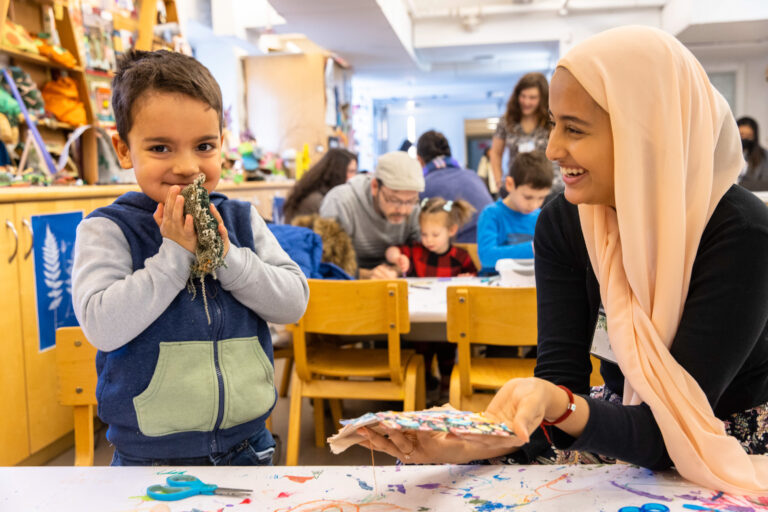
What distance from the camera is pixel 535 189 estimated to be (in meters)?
3.28

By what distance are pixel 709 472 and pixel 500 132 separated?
3869 mm

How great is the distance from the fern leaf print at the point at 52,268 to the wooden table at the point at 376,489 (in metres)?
2.11

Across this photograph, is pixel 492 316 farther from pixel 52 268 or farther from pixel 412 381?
pixel 52 268

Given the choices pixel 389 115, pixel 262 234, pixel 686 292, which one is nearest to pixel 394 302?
pixel 262 234

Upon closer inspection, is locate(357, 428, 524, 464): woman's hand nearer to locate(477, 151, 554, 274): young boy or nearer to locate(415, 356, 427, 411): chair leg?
locate(415, 356, 427, 411): chair leg

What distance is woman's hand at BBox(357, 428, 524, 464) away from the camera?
0.86 meters

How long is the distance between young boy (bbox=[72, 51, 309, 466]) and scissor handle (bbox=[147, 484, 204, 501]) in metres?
0.26

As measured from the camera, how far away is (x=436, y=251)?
3430 millimetres

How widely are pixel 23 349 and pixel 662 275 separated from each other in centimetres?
261

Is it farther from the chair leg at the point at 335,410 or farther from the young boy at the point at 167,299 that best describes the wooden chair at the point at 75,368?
the chair leg at the point at 335,410

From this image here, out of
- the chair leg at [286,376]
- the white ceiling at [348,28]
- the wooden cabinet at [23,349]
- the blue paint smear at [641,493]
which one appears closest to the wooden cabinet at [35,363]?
the wooden cabinet at [23,349]

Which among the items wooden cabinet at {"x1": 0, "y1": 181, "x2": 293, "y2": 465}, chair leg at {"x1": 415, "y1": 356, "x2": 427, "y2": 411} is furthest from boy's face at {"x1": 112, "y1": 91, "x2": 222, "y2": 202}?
wooden cabinet at {"x1": 0, "y1": 181, "x2": 293, "y2": 465}

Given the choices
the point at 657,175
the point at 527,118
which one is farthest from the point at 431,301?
the point at 527,118

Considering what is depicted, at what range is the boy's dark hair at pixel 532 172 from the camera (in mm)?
3266
